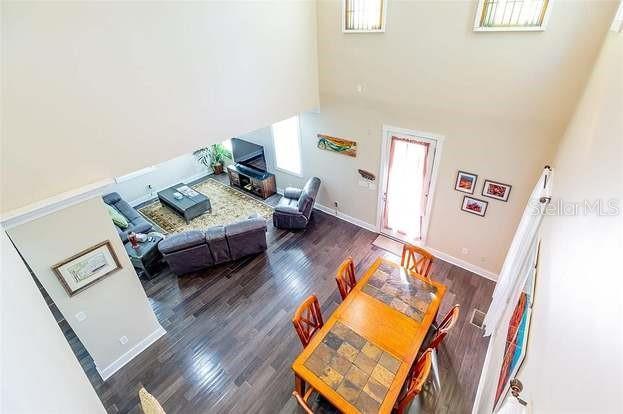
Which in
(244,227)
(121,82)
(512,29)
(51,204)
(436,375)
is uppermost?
(512,29)

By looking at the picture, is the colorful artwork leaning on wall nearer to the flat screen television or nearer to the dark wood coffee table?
the flat screen television

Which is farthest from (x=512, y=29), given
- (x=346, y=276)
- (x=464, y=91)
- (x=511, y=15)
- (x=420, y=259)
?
(x=346, y=276)

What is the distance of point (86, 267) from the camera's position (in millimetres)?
3609

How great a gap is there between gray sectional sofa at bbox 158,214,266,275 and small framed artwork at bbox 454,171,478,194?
3700 millimetres

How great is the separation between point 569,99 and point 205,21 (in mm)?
4794

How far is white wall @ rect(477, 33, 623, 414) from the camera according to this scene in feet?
2.53

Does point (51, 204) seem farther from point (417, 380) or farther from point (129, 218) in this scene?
point (129, 218)

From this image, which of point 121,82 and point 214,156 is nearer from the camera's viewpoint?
point 121,82

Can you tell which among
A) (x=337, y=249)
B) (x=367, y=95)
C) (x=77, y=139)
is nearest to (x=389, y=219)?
(x=337, y=249)

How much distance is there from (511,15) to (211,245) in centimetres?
588

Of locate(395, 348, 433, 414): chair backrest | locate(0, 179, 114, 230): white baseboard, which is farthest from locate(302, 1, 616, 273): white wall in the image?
locate(0, 179, 114, 230): white baseboard

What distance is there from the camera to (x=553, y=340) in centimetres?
133

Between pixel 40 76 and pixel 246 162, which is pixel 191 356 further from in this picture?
pixel 246 162

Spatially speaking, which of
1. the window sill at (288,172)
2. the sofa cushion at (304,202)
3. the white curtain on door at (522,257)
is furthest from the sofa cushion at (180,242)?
the white curtain on door at (522,257)
